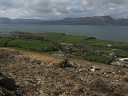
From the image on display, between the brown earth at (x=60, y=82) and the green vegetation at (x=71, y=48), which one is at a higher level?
the brown earth at (x=60, y=82)

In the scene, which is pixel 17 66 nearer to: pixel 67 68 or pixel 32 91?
pixel 67 68

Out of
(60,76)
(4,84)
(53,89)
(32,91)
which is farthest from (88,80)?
(4,84)

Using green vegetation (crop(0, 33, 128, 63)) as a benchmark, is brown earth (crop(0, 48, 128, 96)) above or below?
above

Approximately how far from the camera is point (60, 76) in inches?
722

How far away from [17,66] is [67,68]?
3957 millimetres

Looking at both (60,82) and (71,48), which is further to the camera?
(71,48)

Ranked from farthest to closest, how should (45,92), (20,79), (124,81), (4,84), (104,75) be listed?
(104,75), (124,81), (20,79), (45,92), (4,84)

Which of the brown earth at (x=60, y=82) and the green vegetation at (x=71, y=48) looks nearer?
the brown earth at (x=60, y=82)

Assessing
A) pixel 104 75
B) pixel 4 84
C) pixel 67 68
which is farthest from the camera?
pixel 67 68

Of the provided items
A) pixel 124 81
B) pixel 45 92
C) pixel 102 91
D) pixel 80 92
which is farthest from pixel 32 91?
pixel 124 81

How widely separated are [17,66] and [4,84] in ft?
23.2

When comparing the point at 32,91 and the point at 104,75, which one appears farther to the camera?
the point at 104,75

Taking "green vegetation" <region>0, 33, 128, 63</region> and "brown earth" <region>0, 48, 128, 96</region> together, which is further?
"green vegetation" <region>0, 33, 128, 63</region>

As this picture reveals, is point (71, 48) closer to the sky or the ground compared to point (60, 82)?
closer to the ground
